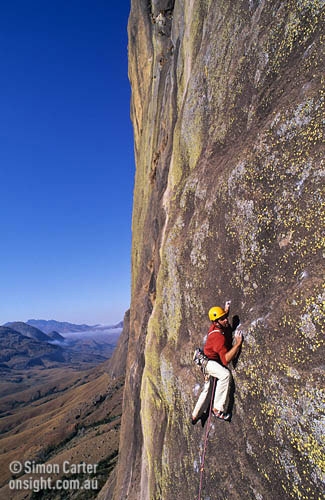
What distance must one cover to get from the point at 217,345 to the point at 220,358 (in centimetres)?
34

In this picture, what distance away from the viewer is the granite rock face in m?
5.91

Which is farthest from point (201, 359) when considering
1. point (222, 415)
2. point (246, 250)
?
point (246, 250)

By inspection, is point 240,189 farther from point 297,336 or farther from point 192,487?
point 192,487

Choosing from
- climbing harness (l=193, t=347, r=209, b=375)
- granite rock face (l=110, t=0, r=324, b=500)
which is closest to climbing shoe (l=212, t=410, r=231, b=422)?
granite rock face (l=110, t=0, r=324, b=500)

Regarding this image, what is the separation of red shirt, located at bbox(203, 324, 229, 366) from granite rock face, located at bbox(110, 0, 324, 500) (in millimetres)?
460

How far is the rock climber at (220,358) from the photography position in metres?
7.46

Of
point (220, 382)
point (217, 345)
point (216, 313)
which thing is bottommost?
point (220, 382)

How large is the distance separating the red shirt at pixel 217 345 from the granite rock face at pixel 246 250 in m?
0.46

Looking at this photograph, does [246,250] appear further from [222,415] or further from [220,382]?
[222,415]

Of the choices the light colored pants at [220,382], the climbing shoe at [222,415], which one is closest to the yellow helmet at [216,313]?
the light colored pants at [220,382]

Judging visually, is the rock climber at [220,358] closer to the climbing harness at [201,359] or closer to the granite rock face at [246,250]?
the climbing harness at [201,359]

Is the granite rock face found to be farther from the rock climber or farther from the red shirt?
the red shirt

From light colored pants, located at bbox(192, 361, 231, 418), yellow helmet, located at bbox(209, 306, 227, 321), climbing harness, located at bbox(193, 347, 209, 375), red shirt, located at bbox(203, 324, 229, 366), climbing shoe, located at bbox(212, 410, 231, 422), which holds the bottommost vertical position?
climbing shoe, located at bbox(212, 410, 231, 422)

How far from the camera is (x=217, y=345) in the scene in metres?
7.64
